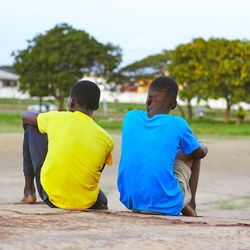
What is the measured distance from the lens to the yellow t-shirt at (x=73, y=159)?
5.17 meters

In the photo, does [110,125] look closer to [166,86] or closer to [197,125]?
[197,125]

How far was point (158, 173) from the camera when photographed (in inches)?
198

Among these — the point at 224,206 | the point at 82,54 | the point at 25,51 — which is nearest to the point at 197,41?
the point at 82,54

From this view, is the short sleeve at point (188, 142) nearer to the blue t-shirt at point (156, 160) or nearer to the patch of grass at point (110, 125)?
the blue t-shirt at point (156, 160)

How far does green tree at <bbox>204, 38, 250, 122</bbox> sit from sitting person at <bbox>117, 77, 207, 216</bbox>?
105 feet

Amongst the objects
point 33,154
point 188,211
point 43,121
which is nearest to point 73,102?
point 43,121

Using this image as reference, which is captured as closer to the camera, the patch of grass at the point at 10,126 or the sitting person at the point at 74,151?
the sitting person at the point at 74,151

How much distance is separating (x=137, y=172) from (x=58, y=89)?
1577 inches

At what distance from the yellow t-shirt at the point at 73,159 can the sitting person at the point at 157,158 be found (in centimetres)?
21

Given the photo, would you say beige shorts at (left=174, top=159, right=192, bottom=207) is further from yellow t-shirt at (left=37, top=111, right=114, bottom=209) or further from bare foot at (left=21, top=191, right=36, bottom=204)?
bare foot at (left=21, top=191, right=36, bottom=204)

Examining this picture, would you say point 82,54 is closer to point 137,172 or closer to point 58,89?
point 58,89

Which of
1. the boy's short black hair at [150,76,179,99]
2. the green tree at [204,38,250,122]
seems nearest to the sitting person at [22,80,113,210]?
the boy's short black hair at [150,76,179,99]

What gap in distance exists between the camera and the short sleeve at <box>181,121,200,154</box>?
512 cm

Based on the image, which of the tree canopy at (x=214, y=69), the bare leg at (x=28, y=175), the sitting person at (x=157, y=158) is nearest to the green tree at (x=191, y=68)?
the tree canopy at (x=214, y=69)
